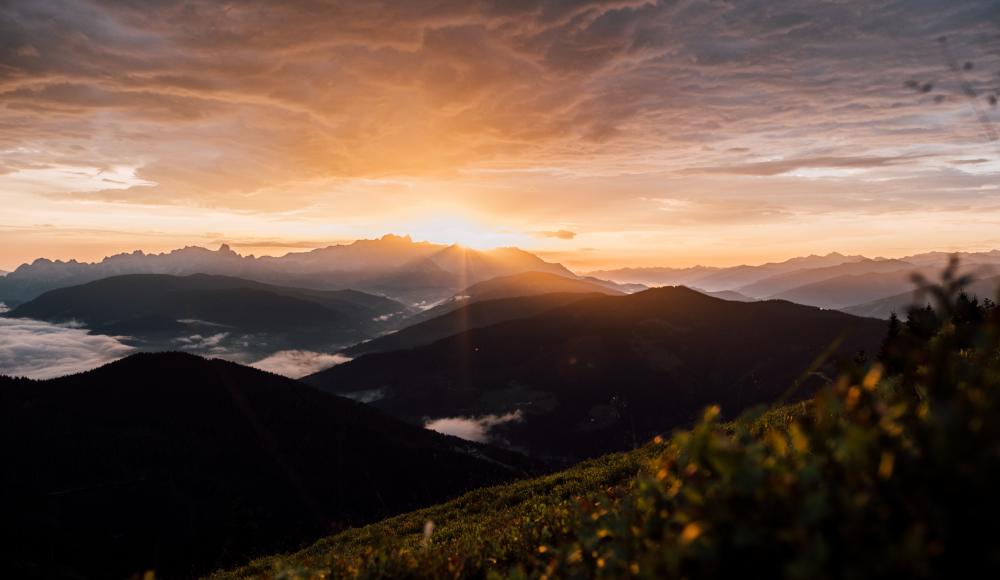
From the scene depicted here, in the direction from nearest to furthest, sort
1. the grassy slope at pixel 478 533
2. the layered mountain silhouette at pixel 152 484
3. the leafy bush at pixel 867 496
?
the leafy bush at pixel 867 496 → the grassy slope at pixel 478 533 → the layered mountain silhouette at pixel 152 484

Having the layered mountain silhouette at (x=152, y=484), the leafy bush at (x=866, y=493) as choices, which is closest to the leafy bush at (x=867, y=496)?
the leafy bush at (x=866, y=493)

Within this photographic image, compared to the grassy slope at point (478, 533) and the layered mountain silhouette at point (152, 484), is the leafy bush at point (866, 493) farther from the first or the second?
the layered mountain silhouette at point (152, 484)

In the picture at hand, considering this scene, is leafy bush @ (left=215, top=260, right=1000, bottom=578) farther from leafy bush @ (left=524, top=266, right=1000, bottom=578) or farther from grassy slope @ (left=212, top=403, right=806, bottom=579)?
grassy slope @ (left=212, top=403, right=806, bottom=579)

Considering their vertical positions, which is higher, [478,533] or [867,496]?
[867,496]

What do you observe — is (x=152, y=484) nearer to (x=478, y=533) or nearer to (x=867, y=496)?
(x=478, y=533)

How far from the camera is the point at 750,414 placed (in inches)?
144

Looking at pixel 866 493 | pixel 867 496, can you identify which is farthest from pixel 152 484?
pixel 867 496

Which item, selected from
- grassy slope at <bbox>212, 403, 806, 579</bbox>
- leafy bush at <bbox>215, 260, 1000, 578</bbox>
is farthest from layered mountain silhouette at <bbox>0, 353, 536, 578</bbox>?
leafy bush at <bbox>215, 260, 1000, 578</bbox>

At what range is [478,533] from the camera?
12.2 metres

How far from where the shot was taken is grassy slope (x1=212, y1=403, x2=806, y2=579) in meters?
5.88

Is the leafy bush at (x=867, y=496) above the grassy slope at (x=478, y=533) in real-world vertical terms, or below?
above

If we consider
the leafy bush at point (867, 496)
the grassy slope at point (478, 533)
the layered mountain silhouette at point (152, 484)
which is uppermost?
the leafy bush at point (867, 496)

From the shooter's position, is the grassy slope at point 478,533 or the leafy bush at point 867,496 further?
the grassy slope at point 478,533

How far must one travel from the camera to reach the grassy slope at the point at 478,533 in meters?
5.88
